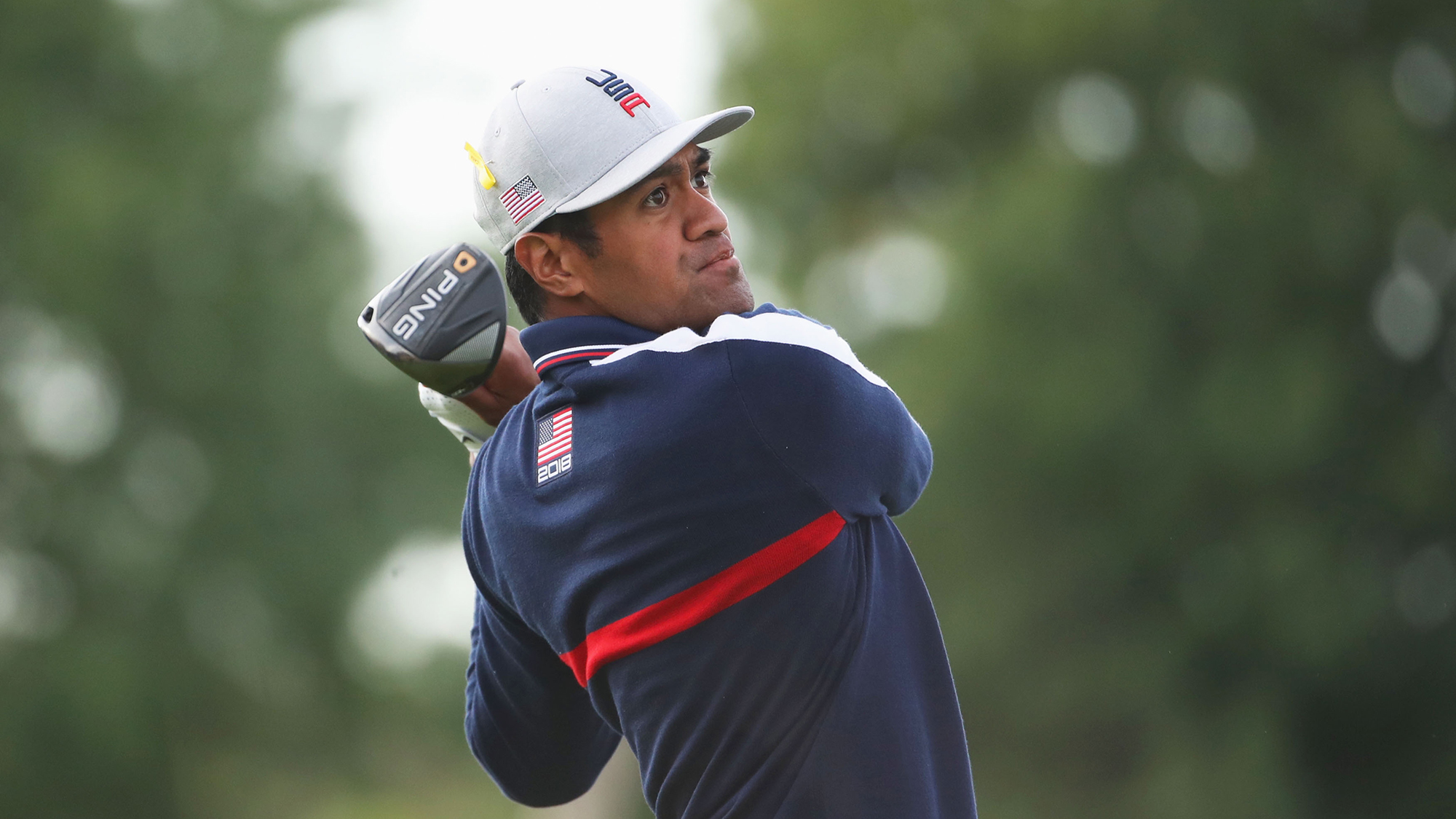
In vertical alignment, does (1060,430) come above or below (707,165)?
below

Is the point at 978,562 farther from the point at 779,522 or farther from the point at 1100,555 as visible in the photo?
the point at 779,522

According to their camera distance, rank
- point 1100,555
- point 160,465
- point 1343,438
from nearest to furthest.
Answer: point 1343,438 → point 1100,555 → point 160,465

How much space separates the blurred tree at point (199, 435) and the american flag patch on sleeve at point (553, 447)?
1162cm

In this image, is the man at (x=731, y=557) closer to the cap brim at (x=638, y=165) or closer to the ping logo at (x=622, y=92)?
the cap brim at (x=638, y=165)

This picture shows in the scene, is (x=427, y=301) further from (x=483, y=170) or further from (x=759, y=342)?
(x=759, y=342)

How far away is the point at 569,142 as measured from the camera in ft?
9.49

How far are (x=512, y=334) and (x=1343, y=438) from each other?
9.41 meters

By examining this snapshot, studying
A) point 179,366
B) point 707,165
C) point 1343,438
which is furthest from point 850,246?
point 707,165

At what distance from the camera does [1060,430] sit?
39.3ft

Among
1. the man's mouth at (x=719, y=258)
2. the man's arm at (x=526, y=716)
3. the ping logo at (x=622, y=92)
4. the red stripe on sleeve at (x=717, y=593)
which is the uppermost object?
the ping logo at (x=622, y=92)

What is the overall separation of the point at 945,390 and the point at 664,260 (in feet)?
30.1

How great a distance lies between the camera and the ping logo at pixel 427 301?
267 cm

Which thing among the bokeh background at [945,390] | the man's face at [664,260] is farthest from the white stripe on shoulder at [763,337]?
the bokeh background at [945,390]

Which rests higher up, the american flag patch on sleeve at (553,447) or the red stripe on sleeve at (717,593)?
the american flag patch on sleeve at (553,447)
